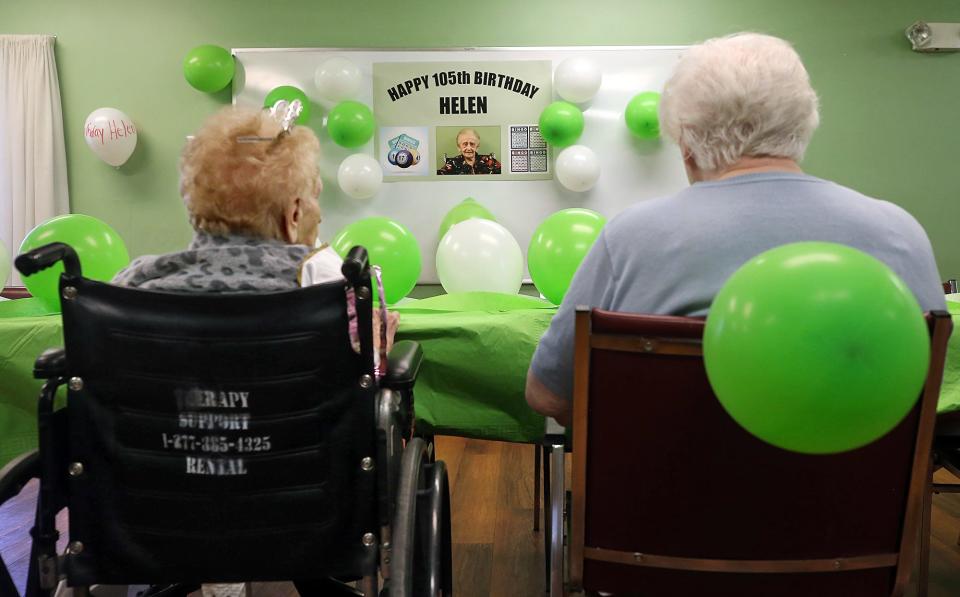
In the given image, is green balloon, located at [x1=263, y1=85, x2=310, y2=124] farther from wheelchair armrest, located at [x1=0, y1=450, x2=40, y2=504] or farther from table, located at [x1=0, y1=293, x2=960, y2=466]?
wheelchair armrest, located at [x1=0, y1=450, x2=40, y2=504]

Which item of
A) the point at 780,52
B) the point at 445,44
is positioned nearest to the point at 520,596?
the point at 780,52

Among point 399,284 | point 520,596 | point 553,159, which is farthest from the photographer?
point 553,159

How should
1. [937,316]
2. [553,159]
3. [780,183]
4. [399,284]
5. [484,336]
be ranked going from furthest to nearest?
[553,159] → [399,284] → [484,336] → [780,183] → [937,316]

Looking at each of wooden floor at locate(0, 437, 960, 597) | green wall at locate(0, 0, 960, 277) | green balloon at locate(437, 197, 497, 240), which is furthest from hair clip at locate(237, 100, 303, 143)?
green wall at locate(0, 0, 960, 277)

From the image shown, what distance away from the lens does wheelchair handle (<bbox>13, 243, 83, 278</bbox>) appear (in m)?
0.94

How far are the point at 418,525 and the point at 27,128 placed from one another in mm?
4561

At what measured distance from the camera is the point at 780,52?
1.14 m

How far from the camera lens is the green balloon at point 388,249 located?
204 centimetres

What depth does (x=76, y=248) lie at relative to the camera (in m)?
1.92

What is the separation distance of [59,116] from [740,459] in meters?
4.93

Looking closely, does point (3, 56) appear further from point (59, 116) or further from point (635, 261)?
point (635, 261)

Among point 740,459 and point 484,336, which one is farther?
point 484,336

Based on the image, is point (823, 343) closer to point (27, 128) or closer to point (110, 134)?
point (110, 134)

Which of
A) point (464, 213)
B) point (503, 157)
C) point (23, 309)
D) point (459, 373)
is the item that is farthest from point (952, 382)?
point (503, 157)
